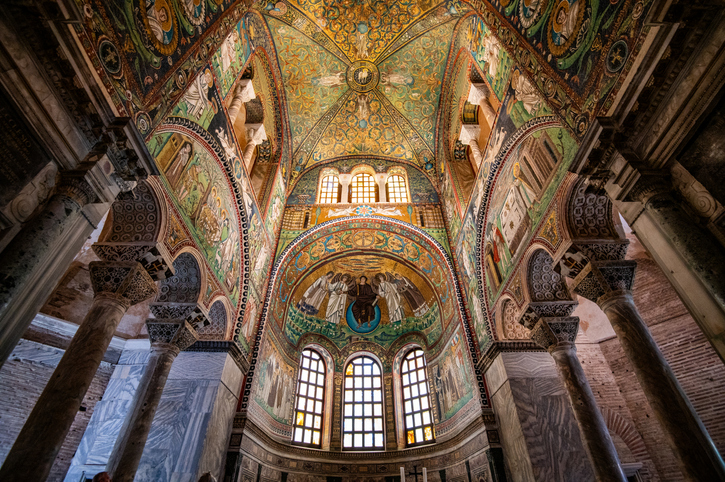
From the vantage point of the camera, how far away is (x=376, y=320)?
14297 millimetres

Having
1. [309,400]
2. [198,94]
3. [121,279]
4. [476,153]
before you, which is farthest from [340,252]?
[121,279]

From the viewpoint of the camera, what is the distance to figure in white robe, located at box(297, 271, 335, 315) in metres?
13.4

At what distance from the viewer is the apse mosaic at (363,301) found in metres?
13.4

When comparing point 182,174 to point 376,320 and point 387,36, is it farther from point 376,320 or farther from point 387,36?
point 376,320

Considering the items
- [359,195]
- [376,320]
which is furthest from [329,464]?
[359,195]

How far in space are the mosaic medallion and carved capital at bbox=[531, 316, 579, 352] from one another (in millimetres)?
9781

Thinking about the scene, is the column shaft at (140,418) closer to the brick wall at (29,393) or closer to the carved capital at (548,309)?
the brick wall at (29,393)

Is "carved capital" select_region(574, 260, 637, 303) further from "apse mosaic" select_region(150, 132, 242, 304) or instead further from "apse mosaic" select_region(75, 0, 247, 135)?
"apse mosaic" select_region(150, 132, 242, 304)

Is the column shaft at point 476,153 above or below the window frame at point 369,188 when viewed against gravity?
below

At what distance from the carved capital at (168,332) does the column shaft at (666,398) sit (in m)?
7.65

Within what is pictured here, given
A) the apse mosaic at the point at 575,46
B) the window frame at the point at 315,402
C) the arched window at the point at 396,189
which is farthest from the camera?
the arched window at the point at 396,189

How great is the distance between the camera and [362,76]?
12.7 m

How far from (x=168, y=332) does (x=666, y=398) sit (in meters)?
8.17

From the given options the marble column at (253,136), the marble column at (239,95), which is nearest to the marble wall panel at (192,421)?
the marble column at (253,136)
